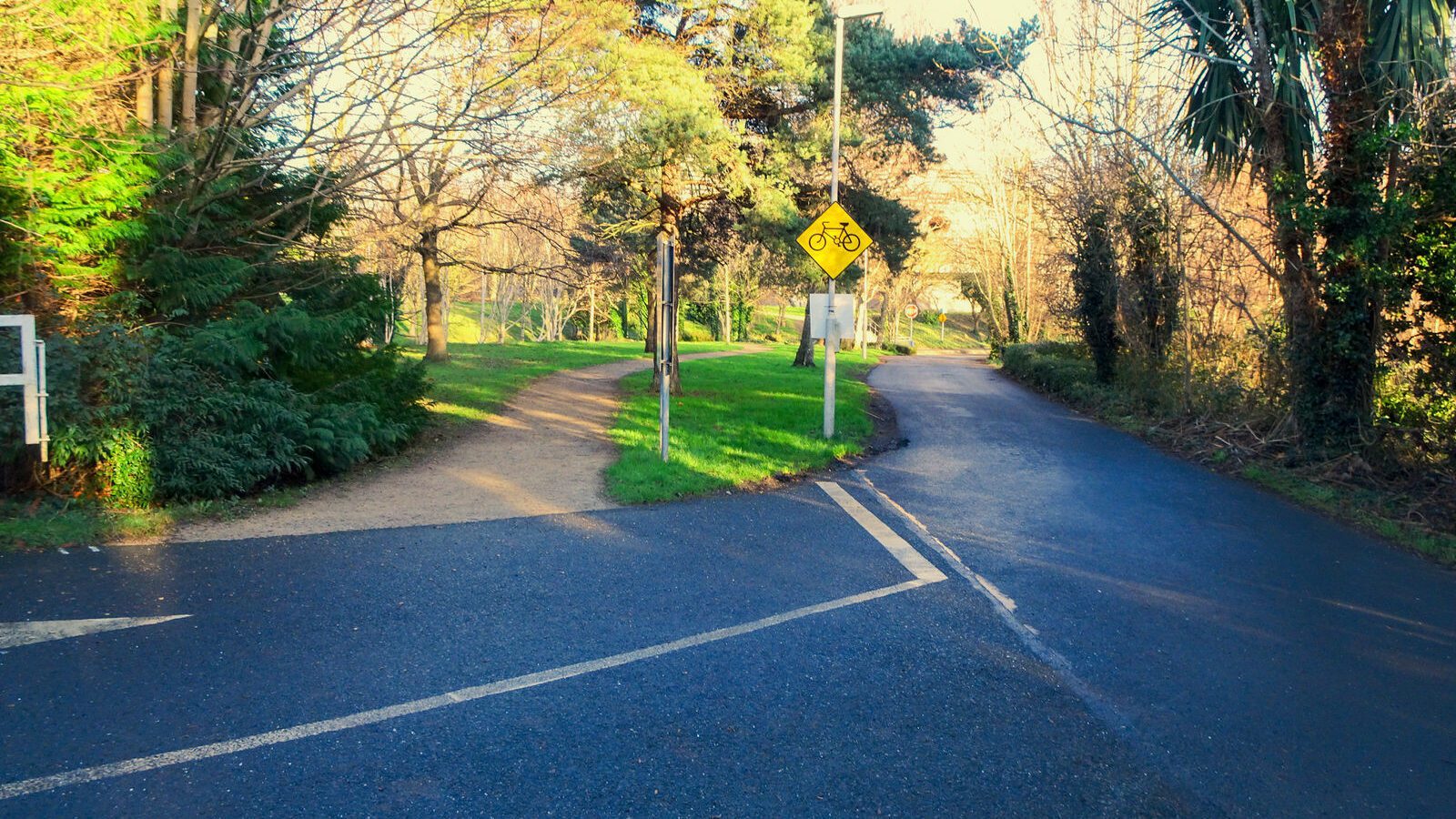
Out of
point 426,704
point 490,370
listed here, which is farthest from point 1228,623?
point 490,370

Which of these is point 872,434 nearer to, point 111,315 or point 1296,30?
point 1296,30

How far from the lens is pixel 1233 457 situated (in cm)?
1279

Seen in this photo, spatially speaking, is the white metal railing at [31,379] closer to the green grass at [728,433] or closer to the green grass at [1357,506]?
the green grass at [728,433]

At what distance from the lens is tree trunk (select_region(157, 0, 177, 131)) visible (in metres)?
9.31

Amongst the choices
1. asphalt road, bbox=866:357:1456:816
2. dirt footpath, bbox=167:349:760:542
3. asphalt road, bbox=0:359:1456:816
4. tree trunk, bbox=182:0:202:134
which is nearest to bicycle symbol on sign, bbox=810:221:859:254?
asphalt road, bbox=866:357:1456:816

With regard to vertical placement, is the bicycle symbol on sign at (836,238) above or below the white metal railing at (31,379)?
above

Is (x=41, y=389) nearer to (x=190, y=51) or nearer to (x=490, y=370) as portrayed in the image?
(x=190, y=51)

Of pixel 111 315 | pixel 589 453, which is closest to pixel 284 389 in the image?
pixel 111 315

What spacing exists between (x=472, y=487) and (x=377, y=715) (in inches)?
225

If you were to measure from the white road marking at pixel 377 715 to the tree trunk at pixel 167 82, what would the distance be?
7.96m

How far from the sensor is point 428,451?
466 inches

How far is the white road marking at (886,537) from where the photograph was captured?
6.92 m

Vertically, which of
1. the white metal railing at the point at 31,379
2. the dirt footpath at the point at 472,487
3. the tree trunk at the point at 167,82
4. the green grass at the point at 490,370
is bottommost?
the dirt footpath at the point at 472,487

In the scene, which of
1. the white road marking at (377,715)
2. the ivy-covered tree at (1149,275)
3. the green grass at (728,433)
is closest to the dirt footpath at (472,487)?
the green grass at (728,433)
